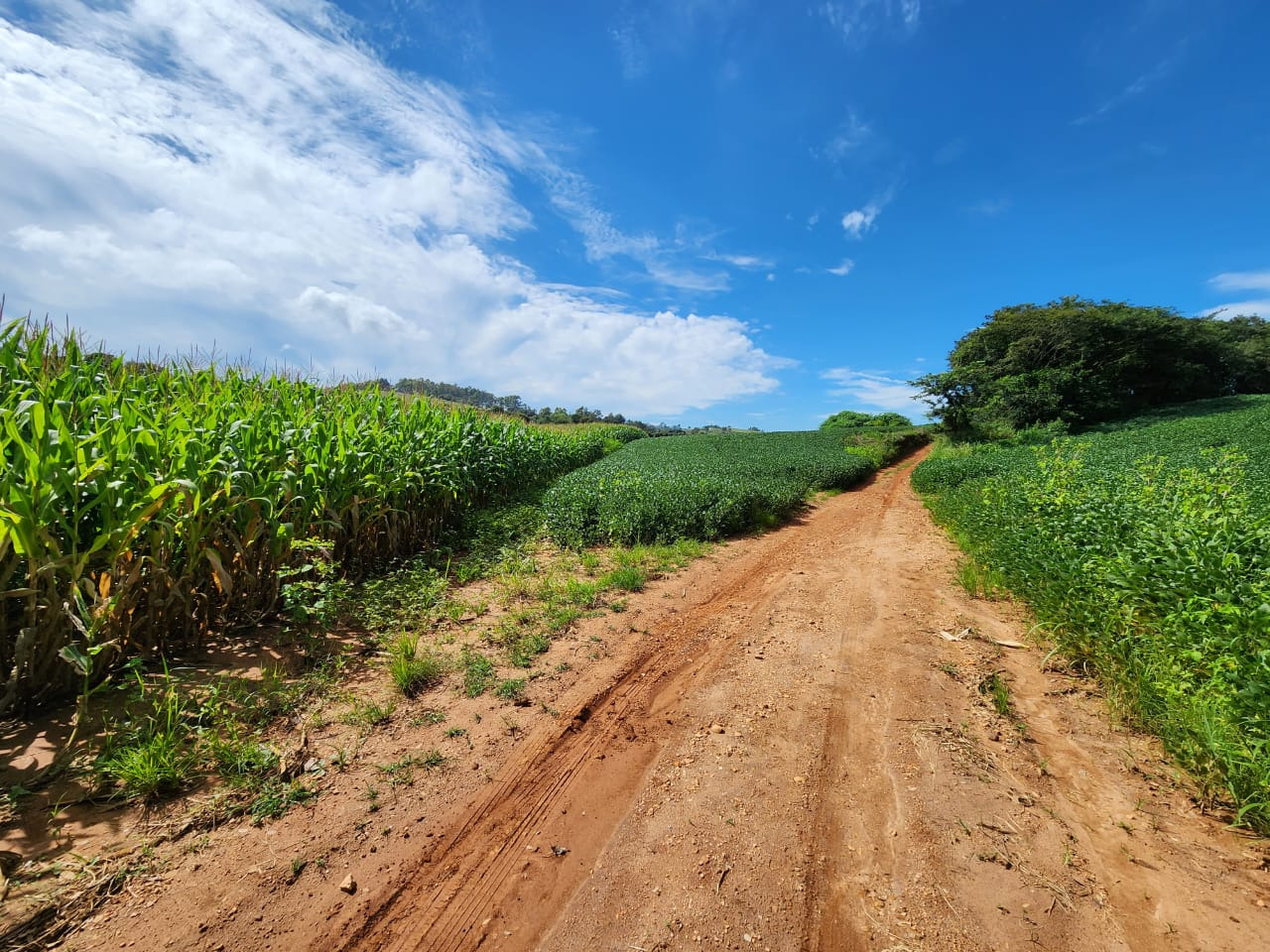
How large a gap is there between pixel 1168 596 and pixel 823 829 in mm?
3277

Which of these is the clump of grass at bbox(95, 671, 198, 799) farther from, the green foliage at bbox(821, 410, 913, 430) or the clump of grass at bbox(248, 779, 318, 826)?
the green foliage at bbox(821, 410, 913, 430)

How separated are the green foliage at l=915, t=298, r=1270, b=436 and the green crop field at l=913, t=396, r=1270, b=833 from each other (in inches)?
888

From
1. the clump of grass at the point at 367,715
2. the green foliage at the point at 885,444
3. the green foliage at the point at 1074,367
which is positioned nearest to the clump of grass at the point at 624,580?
the clump of grass at the point at 367,715

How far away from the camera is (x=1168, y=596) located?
353 centimetres

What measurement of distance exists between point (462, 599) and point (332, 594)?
4.34 ft

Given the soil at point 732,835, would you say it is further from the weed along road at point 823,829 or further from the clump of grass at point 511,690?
the clump of grass at point 511,690

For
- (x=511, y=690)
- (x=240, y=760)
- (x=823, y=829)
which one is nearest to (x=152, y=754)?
(x=240, y=760)

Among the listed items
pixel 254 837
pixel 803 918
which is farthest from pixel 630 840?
pixel 254 837

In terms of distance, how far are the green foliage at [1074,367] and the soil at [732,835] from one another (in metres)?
28.4

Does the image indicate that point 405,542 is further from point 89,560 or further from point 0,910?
point 0,910

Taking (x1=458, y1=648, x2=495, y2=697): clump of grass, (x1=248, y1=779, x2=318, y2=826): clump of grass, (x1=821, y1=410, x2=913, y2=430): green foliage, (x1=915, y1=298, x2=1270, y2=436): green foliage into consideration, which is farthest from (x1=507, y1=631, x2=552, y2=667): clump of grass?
(x1=821, y1=410, x2=913, y2=430): green foliage

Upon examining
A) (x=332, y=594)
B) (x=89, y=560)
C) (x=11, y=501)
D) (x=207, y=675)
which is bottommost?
(x=207, y=675)

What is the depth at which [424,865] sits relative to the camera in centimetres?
215

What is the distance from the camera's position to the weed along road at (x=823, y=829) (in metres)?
1.93
